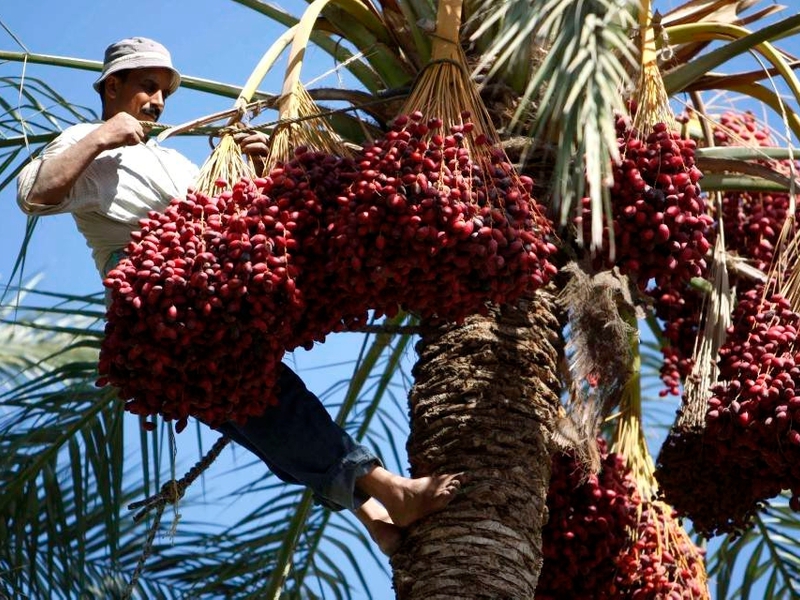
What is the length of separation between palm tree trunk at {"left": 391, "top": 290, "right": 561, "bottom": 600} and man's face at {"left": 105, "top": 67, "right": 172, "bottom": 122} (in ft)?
3.02

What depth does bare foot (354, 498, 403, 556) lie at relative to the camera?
3.65 meters

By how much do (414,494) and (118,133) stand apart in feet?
3.37

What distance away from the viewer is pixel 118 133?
11.4 ft

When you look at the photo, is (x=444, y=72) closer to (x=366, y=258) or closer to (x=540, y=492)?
(x=366, y=258)

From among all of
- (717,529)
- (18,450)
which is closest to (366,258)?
(717,529)

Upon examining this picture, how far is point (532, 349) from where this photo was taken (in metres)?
3.77

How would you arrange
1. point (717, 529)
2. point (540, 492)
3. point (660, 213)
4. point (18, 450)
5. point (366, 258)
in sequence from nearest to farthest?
point (366, 258)
point (660, 213)
point (540, 492)
point (717, 529)
point (18, 450)

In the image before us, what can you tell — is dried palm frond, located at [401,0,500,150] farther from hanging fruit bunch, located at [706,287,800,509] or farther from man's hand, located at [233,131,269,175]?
hanging fruit bunch, located at [706,287,800,509]

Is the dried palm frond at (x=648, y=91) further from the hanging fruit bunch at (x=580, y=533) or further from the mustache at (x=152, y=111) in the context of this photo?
the mustache at (x=152, y=111)

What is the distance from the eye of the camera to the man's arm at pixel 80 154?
3.46 metres

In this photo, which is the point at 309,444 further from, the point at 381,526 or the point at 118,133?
the point at 118,133

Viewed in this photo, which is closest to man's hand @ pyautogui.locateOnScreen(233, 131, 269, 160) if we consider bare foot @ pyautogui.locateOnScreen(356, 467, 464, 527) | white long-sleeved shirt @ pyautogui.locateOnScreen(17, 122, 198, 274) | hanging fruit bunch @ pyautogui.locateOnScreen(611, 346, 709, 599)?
white long-sleeved shirt @ pyautogui.locateOnScreen(17, 122, 198, 274)

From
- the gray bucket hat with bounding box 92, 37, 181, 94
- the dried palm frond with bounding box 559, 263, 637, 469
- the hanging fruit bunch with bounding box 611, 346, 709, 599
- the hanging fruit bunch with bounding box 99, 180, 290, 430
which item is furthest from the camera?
the hanging fruit bunch with bounding box 611, 346, 709, 599

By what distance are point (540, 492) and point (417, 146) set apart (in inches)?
35.7
